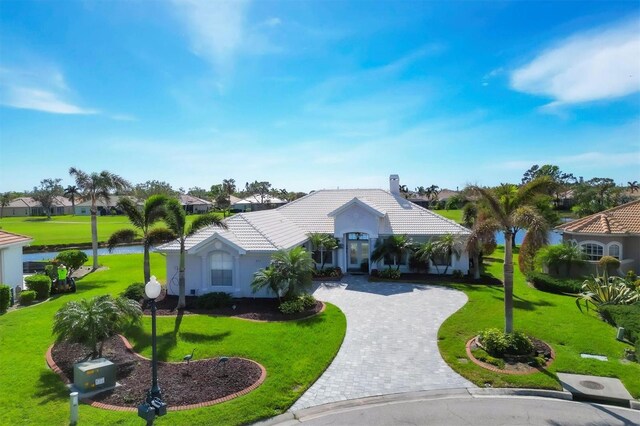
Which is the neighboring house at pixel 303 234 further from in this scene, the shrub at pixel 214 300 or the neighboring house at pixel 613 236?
the neighboring house at pixel 613 236

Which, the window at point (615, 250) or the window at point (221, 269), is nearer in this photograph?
the window at point (221, 269)

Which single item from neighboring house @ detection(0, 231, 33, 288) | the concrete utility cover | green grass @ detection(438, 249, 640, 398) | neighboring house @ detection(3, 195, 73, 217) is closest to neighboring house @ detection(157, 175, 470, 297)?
green grass @ detection(438, 249, 640, 398)

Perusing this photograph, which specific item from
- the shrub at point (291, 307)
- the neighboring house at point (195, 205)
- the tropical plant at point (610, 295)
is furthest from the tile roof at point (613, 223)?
the neighboring house at point (195, 205)

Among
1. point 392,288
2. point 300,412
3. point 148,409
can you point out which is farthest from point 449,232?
point 148,409

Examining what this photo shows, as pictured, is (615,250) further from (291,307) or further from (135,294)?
(135,294)

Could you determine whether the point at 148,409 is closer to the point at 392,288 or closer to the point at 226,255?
the point at 226,255

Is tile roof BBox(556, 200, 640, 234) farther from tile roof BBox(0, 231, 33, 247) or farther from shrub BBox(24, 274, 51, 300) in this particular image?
tile roof BBox(0, 231, 33, 247)
